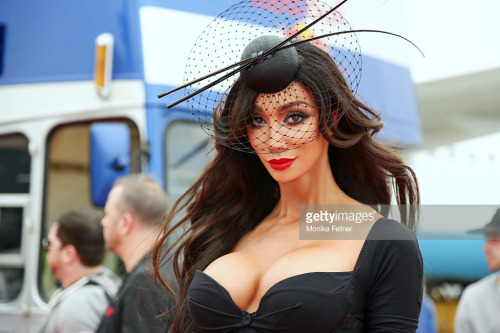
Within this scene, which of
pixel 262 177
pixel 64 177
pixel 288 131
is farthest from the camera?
pixel 64 177

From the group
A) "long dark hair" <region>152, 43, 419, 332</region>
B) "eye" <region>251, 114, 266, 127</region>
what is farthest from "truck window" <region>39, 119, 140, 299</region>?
"eye" <region>251, 114, 266, 127</region>

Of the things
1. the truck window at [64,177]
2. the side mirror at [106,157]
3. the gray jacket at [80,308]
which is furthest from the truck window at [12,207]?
the gray jacket at [80,308]

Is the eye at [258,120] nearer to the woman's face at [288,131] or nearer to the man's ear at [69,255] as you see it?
the woman's face at [288,131]

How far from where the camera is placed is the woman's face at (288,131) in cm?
175

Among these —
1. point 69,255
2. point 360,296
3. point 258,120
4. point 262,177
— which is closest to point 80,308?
point 69,255

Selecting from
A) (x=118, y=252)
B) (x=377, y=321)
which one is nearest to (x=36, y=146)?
(x=118, y=252)

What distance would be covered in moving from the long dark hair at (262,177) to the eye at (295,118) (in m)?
0.05

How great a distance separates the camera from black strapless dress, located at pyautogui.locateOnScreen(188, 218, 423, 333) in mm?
1610

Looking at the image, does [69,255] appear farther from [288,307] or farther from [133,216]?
[288,307]

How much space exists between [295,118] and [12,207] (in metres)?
2.71

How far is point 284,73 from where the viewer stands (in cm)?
172

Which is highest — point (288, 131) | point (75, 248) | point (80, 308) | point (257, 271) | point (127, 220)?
point (288, 131)

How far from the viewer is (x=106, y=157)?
132 inches

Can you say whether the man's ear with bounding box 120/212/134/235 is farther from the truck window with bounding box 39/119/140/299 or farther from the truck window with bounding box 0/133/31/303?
the truck window with bounding box 0/133/31/303
